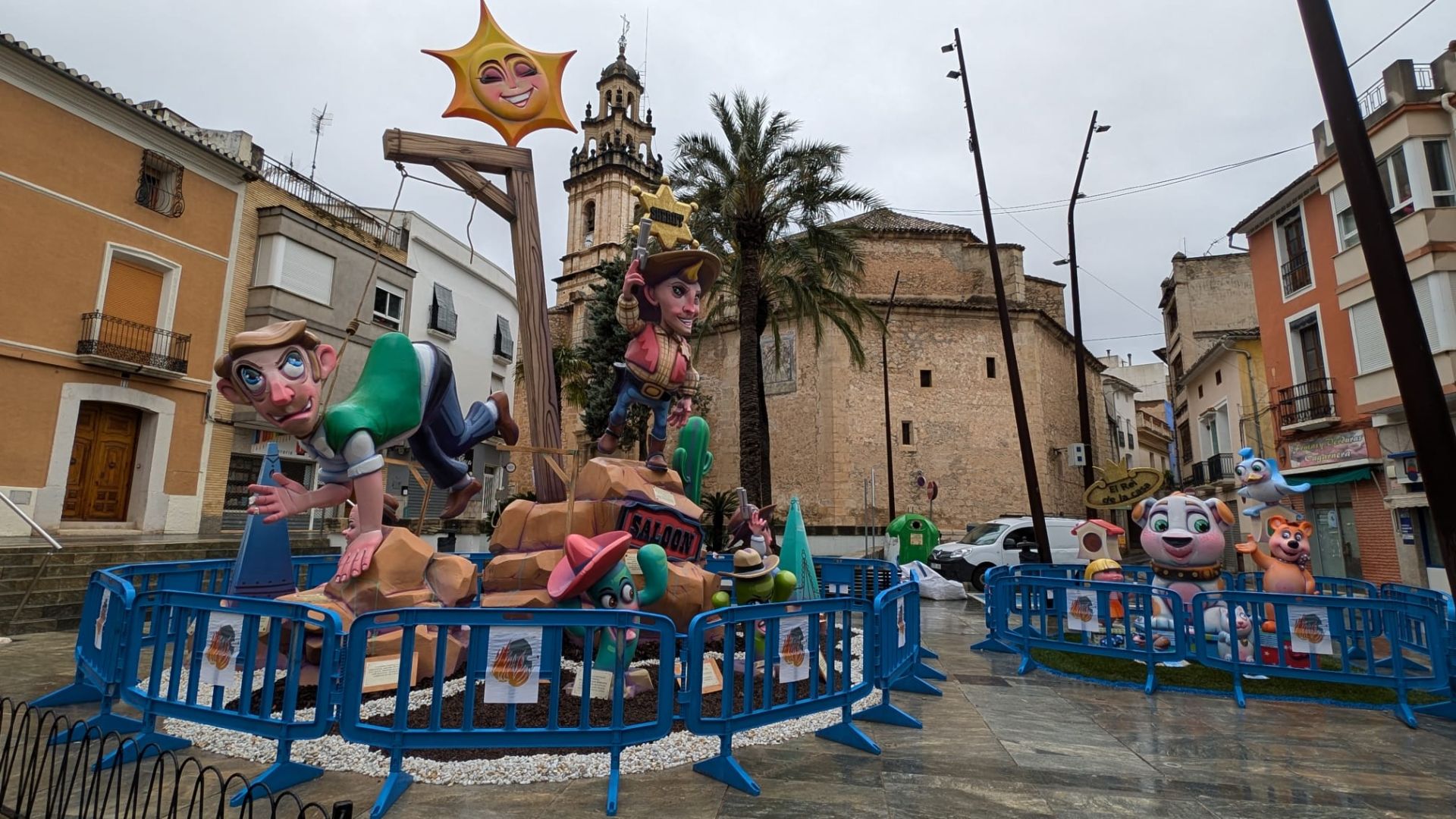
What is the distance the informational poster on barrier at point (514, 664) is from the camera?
151 inches

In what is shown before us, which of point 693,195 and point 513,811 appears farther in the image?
point 693,195

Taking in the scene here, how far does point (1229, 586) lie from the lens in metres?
9.06

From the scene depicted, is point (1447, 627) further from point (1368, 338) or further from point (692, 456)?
point (1368, 338)

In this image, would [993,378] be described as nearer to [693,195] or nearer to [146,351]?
[693,195]

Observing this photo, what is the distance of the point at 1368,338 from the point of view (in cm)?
1516

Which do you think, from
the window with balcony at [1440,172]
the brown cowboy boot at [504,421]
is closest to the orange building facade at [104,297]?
the brown cowboy boot at [504,421]

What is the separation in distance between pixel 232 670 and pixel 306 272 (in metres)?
16.7

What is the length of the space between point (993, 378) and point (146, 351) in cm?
2786

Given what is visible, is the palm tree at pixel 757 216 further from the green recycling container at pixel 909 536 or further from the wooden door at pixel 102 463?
the wooden door at pixel 102 463

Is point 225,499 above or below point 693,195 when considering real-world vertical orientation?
below

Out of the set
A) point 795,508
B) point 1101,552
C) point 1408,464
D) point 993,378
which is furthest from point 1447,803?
point 993,378

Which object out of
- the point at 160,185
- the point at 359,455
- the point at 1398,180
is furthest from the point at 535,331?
the point at 1398,180

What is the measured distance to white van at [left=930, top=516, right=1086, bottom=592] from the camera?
17000 millimetres

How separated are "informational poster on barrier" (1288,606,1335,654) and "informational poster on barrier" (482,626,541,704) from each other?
20.9 feet
